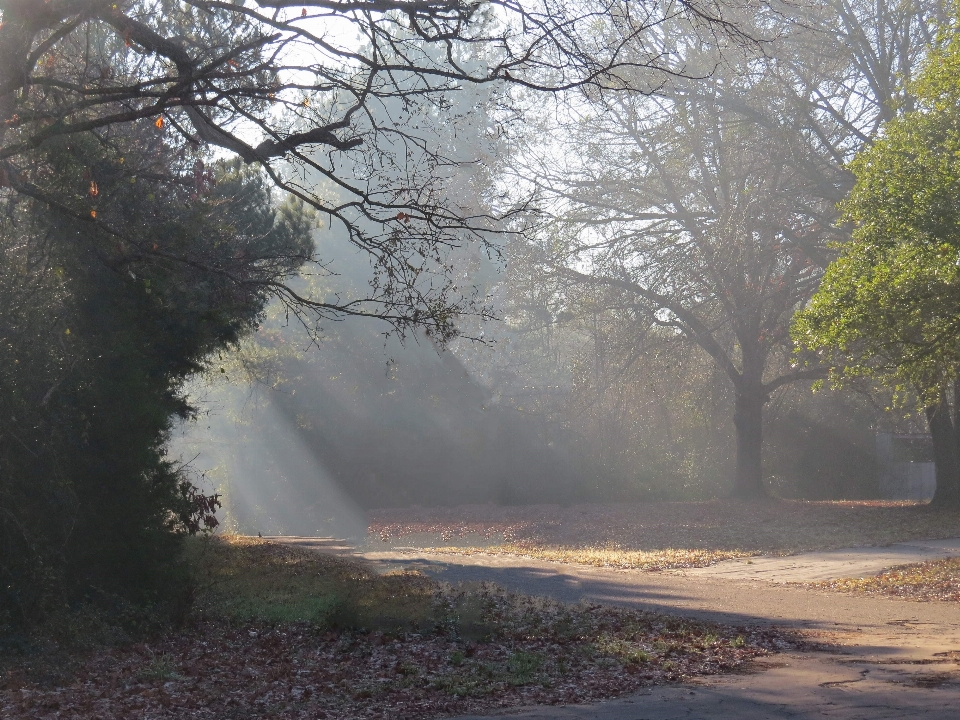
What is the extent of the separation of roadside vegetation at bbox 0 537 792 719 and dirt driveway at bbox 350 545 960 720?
54cm

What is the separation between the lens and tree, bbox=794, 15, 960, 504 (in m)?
13.1

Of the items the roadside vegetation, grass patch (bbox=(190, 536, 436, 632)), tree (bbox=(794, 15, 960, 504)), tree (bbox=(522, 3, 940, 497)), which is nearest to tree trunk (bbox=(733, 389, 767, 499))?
tree (bbox=(522, 3, 940, 497))

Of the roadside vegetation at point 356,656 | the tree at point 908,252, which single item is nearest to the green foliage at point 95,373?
the roadside vegetation at point 356,656

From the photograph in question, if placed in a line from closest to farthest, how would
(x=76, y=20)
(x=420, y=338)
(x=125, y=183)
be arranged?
(x=76, y=20) < (x=125, y=183) < (x=420, y=338)

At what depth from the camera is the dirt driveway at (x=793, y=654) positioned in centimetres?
662

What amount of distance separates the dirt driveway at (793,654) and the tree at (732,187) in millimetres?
10699

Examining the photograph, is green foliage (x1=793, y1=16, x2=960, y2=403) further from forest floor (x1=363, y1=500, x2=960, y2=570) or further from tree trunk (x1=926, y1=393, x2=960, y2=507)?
tree trunk (x1=926, y1=393, x2=960, y2=507)

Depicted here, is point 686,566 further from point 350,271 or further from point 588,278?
point 350,271

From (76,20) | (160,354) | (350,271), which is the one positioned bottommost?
(160,354)

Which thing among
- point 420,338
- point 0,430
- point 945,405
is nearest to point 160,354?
point 0,430

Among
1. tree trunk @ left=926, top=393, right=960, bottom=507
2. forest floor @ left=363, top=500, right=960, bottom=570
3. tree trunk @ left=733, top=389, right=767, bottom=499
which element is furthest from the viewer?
tree trunk @ left=733, top=389, right=767, bottom=499

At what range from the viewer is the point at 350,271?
41.1 m

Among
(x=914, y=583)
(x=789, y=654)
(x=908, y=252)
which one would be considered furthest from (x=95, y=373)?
(x=914, y=583)

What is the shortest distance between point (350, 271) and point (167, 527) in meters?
31.4
